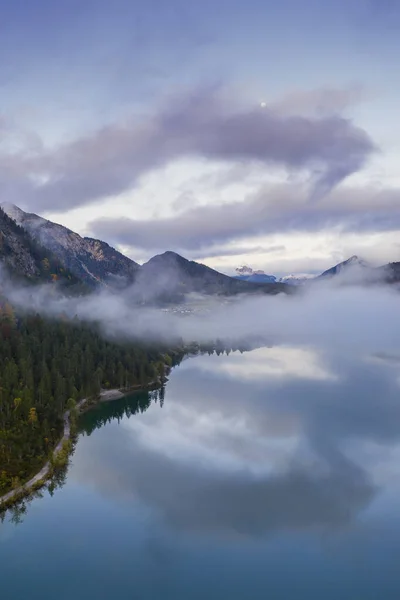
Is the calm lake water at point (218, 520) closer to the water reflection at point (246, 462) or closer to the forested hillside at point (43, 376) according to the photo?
the water reflection at point (246, 462)

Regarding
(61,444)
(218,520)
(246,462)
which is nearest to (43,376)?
(61,444)

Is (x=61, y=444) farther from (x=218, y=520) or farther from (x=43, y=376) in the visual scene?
(x=218, y=520)

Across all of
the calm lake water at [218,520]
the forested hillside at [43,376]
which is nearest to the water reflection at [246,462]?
the calm lake water at [218,520]

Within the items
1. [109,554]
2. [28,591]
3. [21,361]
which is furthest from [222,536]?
[21,361]

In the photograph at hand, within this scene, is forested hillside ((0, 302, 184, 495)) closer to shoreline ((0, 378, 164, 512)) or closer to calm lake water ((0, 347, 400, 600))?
shoreline ((0, 378, 164, 512))

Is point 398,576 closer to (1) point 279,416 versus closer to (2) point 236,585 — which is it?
(2) point 236,585

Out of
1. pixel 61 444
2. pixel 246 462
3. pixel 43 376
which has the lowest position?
pixel 246 462
